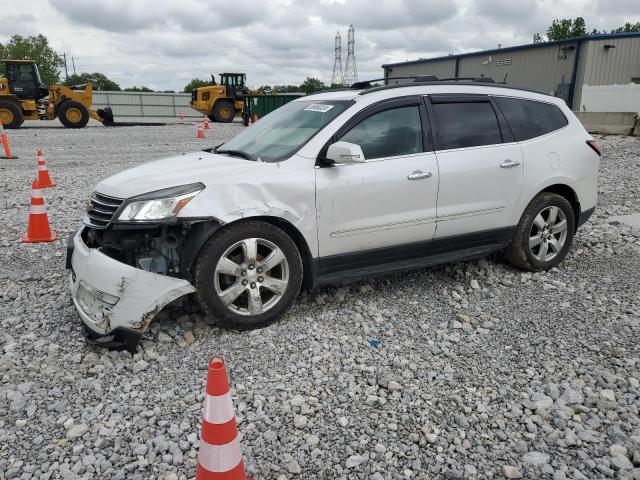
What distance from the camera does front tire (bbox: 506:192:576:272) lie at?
500cm

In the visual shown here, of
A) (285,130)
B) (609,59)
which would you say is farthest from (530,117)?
(609,59)

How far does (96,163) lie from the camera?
12812 millimetres

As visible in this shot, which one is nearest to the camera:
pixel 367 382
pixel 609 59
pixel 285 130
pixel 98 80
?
pixel 367 382

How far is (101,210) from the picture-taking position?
3811mm

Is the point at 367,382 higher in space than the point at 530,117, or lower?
lower

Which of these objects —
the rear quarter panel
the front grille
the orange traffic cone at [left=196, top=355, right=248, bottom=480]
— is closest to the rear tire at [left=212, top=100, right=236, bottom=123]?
the rear quarter panel

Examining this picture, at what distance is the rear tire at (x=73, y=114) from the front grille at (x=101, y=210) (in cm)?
2227

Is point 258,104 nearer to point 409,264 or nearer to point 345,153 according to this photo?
point 409,264

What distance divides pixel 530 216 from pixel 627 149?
12.3 meters

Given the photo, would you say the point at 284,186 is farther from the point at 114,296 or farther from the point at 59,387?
the point at 59,387

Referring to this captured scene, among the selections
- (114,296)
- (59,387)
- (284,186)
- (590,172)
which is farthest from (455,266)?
(59,387)

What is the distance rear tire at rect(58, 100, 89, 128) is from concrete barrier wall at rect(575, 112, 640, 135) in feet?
68.6

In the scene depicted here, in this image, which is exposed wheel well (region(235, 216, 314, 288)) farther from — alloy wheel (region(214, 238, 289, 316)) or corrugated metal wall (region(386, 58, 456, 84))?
corrugated metal wall (region(386, 58, 456, 84))

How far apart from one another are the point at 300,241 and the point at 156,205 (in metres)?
1.08
